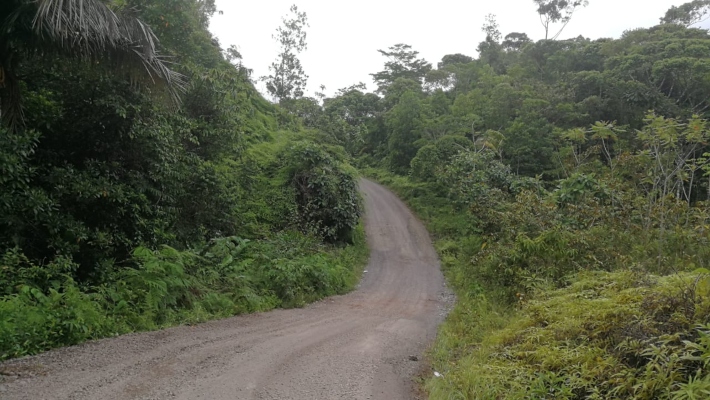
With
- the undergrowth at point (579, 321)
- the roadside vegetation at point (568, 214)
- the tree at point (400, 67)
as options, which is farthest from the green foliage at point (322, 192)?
the tree at point (400, 67)

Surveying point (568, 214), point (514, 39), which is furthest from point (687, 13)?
point (568, 214)

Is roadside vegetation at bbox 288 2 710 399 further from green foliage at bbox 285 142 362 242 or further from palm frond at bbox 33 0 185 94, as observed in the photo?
palm frond at bbox 33 0 185 94

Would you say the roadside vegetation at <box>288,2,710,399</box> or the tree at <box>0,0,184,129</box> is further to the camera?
the tree at <box>0,0,184,129</box>

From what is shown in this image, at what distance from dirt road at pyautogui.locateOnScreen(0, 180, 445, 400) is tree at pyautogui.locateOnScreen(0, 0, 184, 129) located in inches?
165

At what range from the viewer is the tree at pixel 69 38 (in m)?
6.52

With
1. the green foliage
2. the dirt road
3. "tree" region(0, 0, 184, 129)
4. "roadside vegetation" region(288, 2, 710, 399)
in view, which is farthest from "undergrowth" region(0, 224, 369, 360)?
"roadside vegetation" region(288, 2, 710, 399)

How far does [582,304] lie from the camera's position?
19.2 feet

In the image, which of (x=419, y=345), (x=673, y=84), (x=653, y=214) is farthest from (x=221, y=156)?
(x=673, y=84)

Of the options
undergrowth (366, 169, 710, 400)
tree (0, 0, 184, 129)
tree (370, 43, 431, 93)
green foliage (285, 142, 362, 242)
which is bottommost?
undergrowth (366, 169, 710, 400)

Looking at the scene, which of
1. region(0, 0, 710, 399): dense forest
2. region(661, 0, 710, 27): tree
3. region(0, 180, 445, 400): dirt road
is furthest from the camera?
region(661, 0, 710, 27): tree

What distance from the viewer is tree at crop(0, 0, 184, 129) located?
21.4 ft

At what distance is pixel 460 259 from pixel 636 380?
14663 millimetres

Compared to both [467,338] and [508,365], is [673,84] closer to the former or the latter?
[467,338]

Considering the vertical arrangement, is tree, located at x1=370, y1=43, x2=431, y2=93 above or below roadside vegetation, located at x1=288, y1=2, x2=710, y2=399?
above
